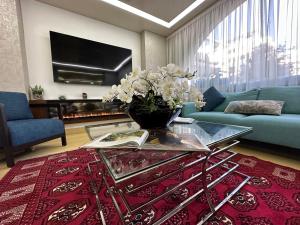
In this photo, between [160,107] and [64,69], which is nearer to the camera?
[160,107]

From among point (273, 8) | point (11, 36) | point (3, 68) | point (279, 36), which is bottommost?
point (3, 68)

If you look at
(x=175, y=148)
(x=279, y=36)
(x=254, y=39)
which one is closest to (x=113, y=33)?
(x=254, y=39)

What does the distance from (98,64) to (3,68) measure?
1.70 meters

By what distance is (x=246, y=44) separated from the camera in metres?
2.55

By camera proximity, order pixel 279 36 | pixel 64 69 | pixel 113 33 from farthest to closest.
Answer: pixel 113 33
pixel 64 69
pixel 279 36

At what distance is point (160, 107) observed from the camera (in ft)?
3.34

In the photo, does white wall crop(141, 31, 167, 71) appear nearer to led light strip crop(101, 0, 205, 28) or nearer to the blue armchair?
led light strip crop(101, 0, 205, 28)

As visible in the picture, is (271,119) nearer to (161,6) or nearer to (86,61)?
(161,6)

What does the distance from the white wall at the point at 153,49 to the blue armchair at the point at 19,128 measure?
2816 mm

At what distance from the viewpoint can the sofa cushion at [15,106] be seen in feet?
6.05

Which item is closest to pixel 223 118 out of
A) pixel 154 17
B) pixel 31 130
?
pixel 31 130

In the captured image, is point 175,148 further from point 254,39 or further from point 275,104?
point 254,39

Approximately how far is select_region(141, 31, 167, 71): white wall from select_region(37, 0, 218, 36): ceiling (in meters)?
0.37

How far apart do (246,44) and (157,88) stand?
2.42 metres
